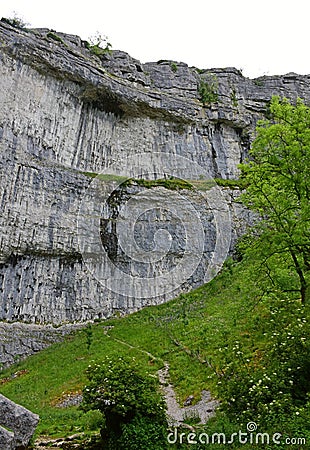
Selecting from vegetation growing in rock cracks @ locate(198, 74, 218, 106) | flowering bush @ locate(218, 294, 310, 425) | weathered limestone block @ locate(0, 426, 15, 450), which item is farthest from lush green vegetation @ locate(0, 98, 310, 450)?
vegetation growing in rock cracks @ locate(198, 74, 218, 106)

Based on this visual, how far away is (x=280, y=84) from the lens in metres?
48.8

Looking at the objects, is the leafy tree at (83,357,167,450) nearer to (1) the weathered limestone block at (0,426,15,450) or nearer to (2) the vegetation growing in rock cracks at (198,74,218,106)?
(1) the weathered limestone block at (0,426,15,450)

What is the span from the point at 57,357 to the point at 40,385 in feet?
10.7

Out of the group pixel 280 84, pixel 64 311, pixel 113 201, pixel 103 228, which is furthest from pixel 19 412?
pixel 280 84

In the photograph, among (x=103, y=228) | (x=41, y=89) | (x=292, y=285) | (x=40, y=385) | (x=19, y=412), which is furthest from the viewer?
(x=41, y=89)

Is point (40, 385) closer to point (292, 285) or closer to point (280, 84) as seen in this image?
point (292, 285)

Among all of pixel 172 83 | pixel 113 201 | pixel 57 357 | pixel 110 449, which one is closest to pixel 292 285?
pixel 110 449

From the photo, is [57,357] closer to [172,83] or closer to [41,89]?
[41,89]

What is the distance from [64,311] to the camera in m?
25.6

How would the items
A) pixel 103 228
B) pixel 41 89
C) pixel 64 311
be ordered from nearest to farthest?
pixel 64 311 < pixel 103 228 < pixel 41 89

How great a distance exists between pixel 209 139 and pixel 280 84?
14399 millimetres

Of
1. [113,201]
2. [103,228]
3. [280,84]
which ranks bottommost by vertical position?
[103,228]

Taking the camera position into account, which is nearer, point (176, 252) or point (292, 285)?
point (292, 285)

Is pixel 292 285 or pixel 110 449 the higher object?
pixel 292 285
